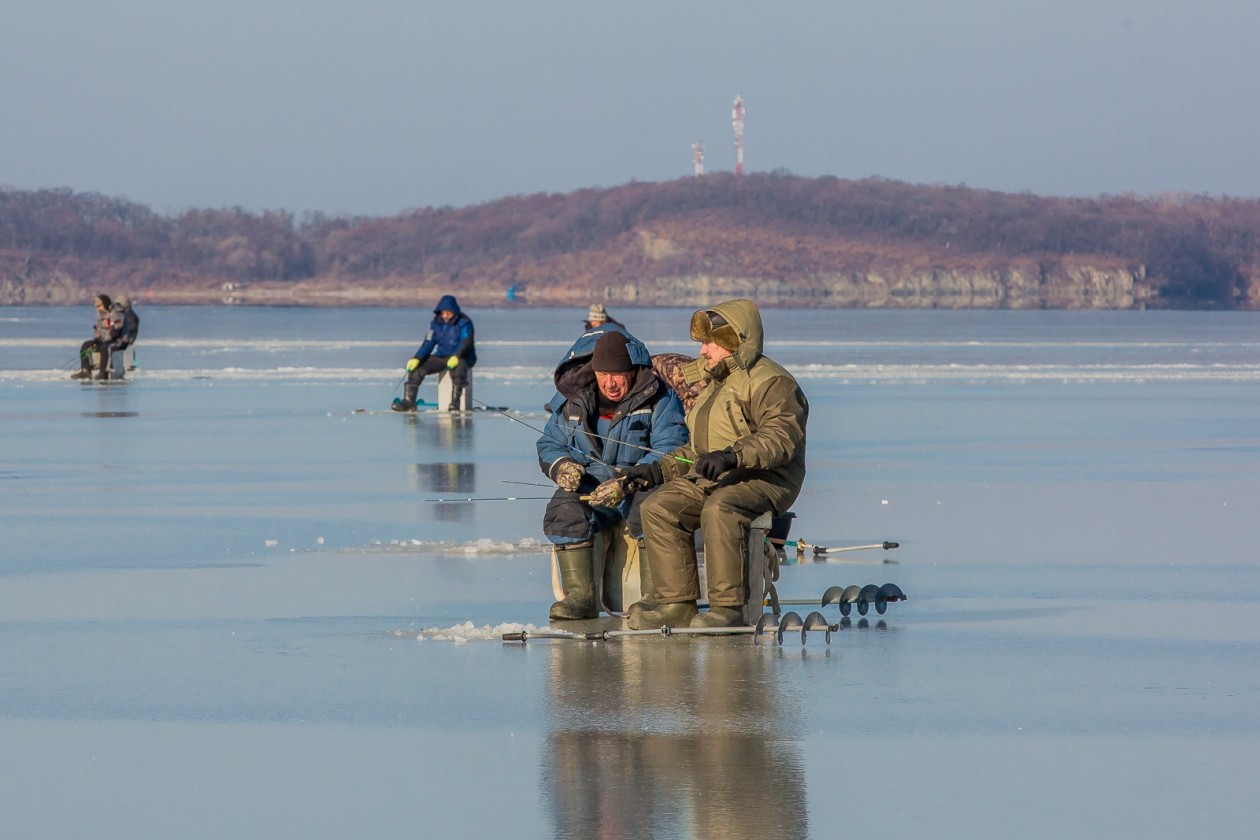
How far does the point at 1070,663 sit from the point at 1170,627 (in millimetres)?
1164

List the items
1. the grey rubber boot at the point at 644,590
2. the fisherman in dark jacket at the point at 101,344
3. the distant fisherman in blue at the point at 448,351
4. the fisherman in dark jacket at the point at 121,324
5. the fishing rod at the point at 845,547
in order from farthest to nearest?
the fisherman in dark jacket at the point at 121,324 → the fisherman in dark jacket at the point at 101,344 → the distant fisherman in blue at the point at 448,351 → the fishing rod at the point at 845,547 → the grey rubber boot at the point at 644,590

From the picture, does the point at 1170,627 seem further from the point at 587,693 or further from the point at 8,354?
the point at 8,354

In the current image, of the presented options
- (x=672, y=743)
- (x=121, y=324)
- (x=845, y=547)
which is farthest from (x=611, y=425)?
(x=121, y=324)

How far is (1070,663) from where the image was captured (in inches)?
326

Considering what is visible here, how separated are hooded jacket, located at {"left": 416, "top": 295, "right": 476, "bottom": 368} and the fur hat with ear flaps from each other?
15818 mm

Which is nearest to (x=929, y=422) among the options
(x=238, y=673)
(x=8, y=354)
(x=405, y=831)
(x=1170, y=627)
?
(x=1170, y=627)

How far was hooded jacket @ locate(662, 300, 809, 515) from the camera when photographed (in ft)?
28.8

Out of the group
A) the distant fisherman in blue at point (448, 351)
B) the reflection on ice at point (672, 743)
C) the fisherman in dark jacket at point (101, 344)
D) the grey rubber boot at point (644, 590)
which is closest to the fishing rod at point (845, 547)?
the grey rubber boot at point (644, 590)

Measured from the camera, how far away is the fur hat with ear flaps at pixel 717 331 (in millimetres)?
8781

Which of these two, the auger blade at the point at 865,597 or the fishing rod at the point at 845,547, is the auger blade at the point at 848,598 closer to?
the auger blade at the point at 865,597

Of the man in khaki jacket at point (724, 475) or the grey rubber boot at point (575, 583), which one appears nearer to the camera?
the man in khaki jacket at point (724, 475)

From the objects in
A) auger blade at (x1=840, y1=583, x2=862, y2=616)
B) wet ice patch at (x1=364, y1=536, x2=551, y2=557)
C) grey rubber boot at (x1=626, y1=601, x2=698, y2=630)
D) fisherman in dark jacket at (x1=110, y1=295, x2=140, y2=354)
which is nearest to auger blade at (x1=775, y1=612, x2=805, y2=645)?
grey rubber boot at (x1=626, y1=601, x2=698, y2=630)

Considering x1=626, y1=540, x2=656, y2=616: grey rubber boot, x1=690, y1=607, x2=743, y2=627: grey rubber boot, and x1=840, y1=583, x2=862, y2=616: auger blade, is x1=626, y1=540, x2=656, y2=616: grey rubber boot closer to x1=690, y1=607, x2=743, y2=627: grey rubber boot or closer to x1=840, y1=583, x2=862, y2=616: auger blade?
x1=690, y1=607, x2=743, y2=627: grey rubber boot

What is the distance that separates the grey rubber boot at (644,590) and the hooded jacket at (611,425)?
399 mm
